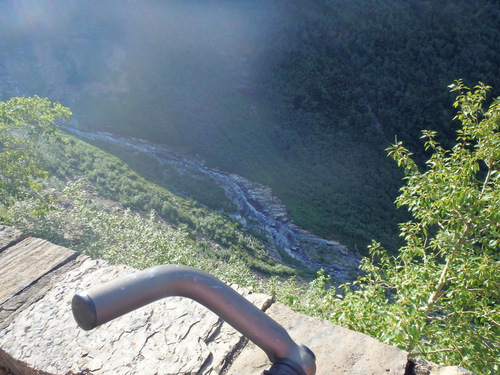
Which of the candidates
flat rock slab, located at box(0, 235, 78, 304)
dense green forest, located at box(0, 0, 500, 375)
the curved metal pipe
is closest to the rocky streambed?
dense green forest, located at box(0, 0, 500, 375)

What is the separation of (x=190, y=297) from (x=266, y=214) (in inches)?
571

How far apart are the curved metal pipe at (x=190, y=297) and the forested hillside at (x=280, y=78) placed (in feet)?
44.0

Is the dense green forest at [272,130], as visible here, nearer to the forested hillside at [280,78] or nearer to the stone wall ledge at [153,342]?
the forested hillside at [280,78]

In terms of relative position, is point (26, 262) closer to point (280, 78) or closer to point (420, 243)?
point (420, 243)

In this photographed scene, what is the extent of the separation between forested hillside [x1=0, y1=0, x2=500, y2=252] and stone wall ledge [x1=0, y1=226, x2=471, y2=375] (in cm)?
1297

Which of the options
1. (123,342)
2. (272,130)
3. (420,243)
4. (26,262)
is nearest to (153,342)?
(123,342)

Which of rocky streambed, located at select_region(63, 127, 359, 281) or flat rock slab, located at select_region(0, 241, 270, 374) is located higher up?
flat rock slab, located at select_region(0, 241, 270, 374)

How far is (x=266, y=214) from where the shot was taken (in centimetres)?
1541

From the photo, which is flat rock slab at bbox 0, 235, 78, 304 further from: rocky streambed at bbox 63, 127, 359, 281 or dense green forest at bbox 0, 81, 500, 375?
rocky streambed at bbox 63, 127, 359, 281

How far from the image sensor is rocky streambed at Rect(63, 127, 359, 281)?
12.8 meters

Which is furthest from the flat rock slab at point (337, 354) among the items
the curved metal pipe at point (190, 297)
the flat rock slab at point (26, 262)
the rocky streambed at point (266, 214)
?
the rocky streambed at point (266, 214)

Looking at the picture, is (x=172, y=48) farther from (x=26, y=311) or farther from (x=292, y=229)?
(x=26, y=311)

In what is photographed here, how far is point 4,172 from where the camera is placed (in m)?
4.55

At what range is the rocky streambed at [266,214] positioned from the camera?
12.8m
